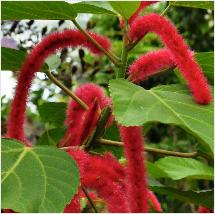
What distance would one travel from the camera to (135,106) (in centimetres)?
87

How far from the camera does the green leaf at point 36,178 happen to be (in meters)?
0.80

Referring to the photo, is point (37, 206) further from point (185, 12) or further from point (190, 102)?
point (185, 12)

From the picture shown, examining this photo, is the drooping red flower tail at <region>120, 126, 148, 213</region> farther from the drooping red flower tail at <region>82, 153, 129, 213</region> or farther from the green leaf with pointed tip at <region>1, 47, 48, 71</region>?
the green leaf with pointed tip at <region>1, 47, 48, 71</region>

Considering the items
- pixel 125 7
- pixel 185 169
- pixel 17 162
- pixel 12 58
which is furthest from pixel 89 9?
pixel 185 169

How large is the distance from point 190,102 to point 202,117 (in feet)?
0.20

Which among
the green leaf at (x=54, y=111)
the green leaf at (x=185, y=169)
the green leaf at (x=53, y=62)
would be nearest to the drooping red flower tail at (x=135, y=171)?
the green leaf at (x=53, y=62)

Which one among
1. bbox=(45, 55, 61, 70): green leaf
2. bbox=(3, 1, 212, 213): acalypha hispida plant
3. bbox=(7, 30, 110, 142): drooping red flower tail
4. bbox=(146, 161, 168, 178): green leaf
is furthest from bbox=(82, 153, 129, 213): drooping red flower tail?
bbox=(146, 161, 168, 178): green leaf

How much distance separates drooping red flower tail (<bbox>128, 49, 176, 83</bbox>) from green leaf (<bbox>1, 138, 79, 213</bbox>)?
7.6 inches

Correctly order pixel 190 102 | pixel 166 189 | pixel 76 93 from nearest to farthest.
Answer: pixel 190 102 < pixel 76 93 < pixel 166 189

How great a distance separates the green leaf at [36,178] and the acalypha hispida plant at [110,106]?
3cm

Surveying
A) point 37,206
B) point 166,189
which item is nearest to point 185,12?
point 166,189

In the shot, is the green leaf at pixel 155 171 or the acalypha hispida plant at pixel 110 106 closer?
the acalypha hispida plant at pixel 110 106

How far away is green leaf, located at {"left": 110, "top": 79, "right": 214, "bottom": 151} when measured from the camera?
825mm

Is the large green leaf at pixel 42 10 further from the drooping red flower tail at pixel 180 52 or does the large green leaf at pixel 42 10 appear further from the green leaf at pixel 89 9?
the drooping red flower tail at pixel 180 52
